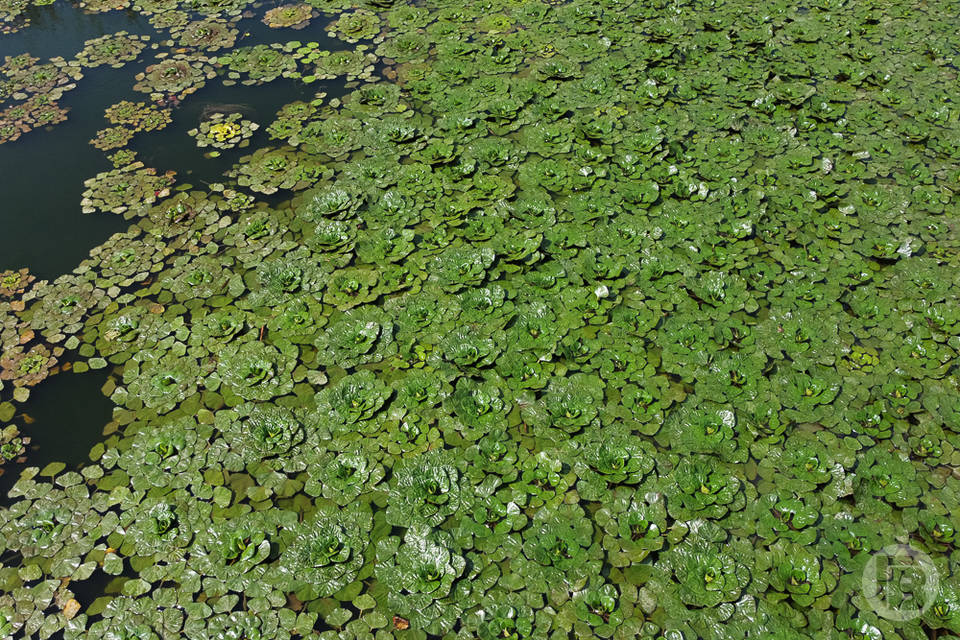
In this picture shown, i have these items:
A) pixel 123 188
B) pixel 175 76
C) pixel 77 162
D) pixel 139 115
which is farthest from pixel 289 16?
pixel 123 188

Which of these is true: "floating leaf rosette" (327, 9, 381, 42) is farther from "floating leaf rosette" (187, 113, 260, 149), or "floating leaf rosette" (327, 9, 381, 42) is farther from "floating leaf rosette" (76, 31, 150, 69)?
"floating leaf rosette" (76, 31, 150, 69)

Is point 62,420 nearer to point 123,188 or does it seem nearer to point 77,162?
point 123,188

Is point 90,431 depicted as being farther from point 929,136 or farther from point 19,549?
point 929,136

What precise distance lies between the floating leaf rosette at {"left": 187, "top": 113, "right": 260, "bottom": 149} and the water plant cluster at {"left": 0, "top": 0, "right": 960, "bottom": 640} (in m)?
0.46

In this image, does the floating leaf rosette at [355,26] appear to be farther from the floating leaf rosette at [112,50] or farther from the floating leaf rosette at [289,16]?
the floating leaf rosette at [112,50]

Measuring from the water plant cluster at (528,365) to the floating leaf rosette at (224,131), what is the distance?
46cm

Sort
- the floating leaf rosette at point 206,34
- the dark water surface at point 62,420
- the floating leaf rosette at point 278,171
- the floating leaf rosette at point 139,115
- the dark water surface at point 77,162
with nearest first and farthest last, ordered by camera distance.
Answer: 1. the dark water surface at point 62,420
2. the dark water surface at point 77,162
3. the floating leaf rosette at point 278,171
4. the floating leaf rosette at point 139,115
5. the floating leaf rosette at point 206,34

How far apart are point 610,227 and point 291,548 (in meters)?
5.71

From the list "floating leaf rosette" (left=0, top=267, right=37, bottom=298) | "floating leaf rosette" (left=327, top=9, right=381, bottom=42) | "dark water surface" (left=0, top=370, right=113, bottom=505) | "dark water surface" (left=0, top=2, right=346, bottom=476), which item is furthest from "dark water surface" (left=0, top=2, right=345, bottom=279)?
"dark water surface" (left=0, top=370, right=113, bottom=505)

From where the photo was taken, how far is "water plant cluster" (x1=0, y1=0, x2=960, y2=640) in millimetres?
5316

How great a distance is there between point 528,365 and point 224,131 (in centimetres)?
733

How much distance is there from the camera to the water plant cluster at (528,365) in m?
5.32

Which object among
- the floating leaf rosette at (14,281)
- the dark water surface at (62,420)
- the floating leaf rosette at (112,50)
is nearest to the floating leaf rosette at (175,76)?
the floating leaf rosette at (112,50)

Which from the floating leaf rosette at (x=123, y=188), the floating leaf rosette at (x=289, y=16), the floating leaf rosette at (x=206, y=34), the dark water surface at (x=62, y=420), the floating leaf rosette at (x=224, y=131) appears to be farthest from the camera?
the floating leaf rosette at (x=289, y=16)
